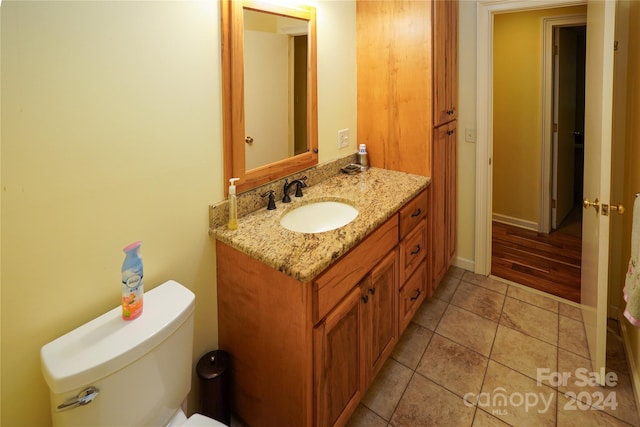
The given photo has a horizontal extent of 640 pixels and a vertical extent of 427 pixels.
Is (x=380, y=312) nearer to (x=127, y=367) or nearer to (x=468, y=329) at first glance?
(x=468, y=329)

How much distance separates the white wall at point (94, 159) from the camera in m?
0.93

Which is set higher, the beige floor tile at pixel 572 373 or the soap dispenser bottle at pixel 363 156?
the soap dispenser bottle at pixel 363 156

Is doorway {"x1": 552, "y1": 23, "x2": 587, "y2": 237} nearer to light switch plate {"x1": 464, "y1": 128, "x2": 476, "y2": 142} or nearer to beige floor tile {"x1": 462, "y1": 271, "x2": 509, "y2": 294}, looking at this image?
light switch plate {"x1": 464, "y1": 128, "x2": 476, "y2": 142}

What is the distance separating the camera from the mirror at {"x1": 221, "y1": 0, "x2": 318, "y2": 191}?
4.66 ft

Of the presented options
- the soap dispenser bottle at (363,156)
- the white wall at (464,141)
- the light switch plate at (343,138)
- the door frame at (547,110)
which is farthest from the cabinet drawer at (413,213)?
the door frame at (547,110)

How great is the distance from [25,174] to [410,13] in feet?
6.31

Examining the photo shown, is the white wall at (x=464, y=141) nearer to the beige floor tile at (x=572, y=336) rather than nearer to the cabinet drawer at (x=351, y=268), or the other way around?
the beige floor tile at (x=572, y=336)

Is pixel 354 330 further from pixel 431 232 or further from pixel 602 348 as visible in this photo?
pixel 602 348

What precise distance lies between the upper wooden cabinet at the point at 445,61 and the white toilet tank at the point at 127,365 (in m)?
1.73

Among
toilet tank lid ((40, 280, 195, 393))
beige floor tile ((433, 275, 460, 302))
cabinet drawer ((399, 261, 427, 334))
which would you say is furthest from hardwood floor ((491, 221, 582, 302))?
toilet tank lid ((40, 280, 195, 393))

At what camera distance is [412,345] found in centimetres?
203

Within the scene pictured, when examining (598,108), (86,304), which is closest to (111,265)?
(86,304)

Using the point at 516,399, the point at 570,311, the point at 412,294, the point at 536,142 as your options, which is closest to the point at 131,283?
the point at 412,294

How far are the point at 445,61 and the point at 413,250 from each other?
118 centimetres
